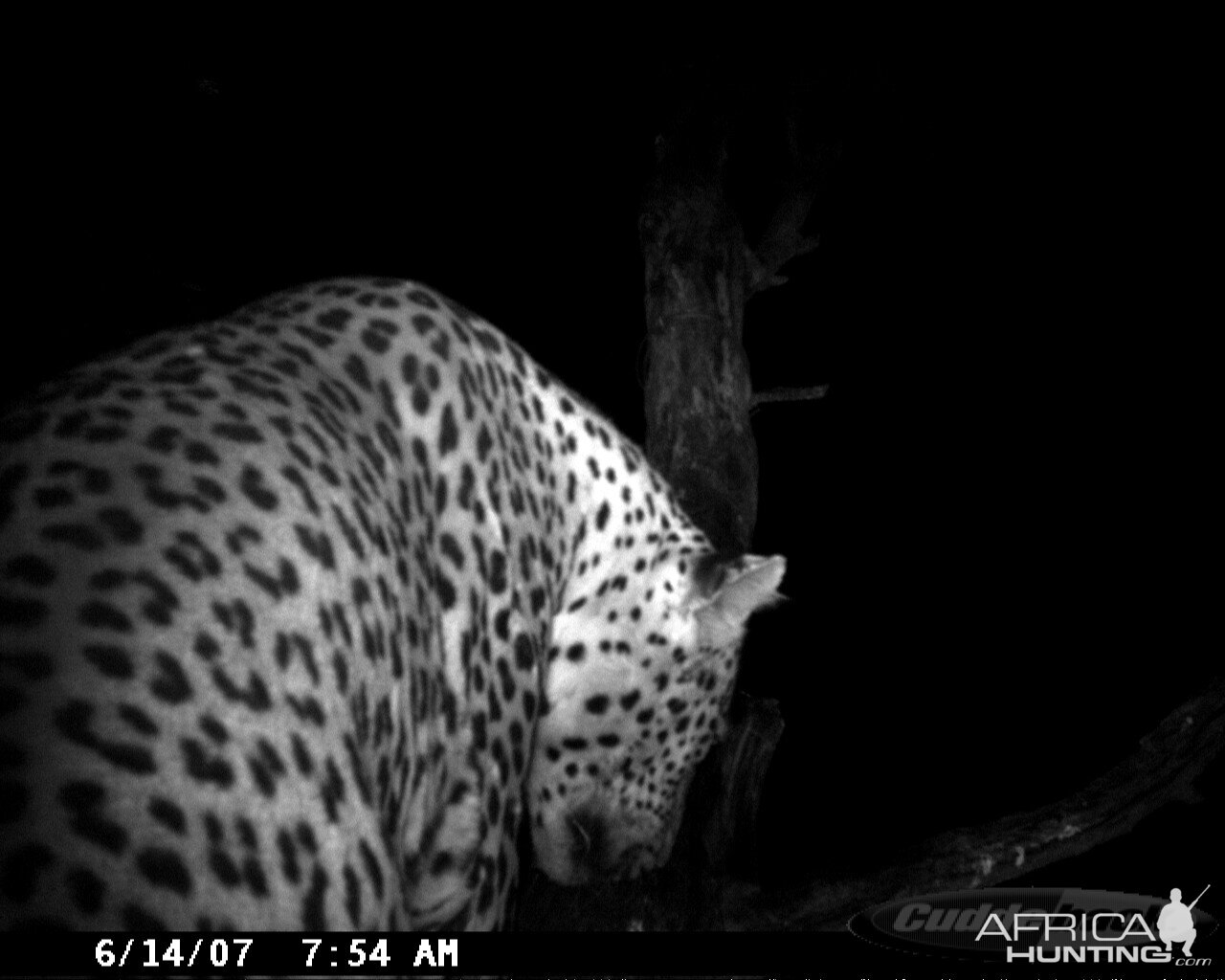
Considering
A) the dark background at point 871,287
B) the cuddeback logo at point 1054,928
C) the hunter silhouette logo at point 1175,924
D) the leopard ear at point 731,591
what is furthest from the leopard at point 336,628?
the dark background at point 871,287

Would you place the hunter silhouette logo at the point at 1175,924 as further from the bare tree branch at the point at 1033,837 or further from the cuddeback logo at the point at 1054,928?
the bare tree branch at the point at 1033,837

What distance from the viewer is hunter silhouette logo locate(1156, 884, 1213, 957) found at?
156 cm

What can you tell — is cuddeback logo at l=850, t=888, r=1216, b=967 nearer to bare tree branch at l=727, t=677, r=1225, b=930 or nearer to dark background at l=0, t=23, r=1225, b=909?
bare tree branch at l=727, t=677, r=1225, b=930

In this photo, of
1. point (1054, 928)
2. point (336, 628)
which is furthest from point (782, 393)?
point (336, 628)

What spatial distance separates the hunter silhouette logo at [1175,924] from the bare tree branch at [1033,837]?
2.08 feet

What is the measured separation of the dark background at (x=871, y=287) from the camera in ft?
10.4

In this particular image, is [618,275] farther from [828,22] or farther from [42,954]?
[42,954]

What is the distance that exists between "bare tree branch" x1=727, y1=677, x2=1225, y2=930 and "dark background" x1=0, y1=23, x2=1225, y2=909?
81 cm

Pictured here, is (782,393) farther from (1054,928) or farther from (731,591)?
(1054,928)

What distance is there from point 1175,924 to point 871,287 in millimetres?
3176

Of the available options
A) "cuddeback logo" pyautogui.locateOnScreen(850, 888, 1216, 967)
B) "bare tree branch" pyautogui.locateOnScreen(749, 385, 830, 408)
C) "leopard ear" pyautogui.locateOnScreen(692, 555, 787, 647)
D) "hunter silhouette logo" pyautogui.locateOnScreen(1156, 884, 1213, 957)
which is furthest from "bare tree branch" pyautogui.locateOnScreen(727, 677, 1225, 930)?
"bare tree branch" pyautogui.locateOnScreen(749, 385, 830, 408)

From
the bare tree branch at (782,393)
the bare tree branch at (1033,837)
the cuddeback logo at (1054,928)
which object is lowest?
the bare tree branch at (1033,837)

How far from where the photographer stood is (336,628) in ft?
3.51

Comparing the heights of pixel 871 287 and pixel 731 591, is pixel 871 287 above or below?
above
